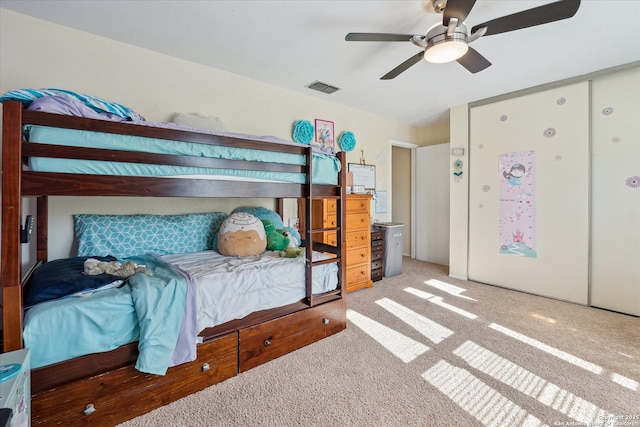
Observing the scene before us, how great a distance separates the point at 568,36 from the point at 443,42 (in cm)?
129

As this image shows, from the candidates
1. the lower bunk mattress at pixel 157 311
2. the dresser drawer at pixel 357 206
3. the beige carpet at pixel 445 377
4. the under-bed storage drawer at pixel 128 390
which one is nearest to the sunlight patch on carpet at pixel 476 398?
the beige carpet at pixel 445 377

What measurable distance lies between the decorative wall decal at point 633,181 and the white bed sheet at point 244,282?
2998mm

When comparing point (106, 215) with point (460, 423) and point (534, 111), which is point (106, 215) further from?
point (534, 111)

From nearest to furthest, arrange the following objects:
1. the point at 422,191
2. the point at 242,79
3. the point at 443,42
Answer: the point at 443,42 < the point at 242,79 < the point at 422,191

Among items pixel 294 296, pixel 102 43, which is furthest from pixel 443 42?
pixel 102 43

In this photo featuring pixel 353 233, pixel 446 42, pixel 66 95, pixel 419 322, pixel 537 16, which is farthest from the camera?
pixel 353 233

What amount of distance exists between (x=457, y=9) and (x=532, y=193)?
262 centimetres

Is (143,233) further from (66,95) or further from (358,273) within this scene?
(358,273)

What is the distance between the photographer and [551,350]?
80.4 inches

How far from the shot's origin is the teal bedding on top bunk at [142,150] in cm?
125

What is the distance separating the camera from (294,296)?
207 centimetres

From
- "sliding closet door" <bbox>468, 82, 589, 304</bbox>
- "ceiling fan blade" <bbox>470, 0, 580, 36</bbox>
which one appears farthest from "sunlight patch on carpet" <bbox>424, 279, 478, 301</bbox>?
"ceiling fan blade" <bbox>470, 0, 580, 36</bbox>

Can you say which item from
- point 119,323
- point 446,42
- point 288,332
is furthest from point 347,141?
point 119,323

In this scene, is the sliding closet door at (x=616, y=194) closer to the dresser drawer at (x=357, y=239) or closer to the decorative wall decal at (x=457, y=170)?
the decorative wall decal at (x=457, y=170)
